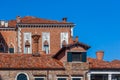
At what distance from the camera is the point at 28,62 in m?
51.7

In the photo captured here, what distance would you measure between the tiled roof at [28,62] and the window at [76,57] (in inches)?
43.4

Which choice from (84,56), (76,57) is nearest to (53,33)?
(76,57)

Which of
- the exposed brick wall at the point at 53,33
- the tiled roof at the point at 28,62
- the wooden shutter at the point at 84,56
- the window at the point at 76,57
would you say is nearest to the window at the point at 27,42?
the exposed brick wall at the point at 53,33

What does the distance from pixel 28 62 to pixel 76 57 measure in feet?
14.5

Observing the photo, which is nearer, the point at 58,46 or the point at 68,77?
the point at 68,77

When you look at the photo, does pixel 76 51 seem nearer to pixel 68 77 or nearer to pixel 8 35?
pixel 68 77

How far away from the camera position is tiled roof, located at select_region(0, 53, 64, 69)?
50.6 meters

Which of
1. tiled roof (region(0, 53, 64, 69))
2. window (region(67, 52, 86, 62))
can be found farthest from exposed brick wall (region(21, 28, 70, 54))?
window (region(67, 52, 86, 62))

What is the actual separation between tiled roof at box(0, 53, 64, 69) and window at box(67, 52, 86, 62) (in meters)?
1.10

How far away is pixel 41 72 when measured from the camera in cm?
5066

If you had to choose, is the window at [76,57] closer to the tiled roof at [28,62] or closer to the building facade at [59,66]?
the building facade at [59,66]

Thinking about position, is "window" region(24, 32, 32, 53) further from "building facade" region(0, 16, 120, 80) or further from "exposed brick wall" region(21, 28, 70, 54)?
"building facade" region(0, 16, 120, 80)

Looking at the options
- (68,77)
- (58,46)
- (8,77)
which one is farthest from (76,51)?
(58,46)

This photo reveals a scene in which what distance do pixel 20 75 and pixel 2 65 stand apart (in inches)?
72.1
